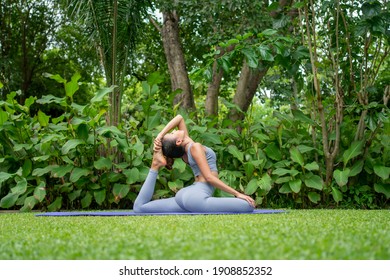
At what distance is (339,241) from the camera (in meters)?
2.44

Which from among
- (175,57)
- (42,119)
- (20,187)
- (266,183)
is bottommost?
(266,183)

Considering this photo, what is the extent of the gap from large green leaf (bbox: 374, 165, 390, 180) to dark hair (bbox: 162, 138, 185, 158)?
2482 millimetres

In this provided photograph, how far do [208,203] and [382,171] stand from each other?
245 cm

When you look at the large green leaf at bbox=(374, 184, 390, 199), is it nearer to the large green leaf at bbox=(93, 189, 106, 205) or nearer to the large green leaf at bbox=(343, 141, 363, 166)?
the large green leaf at bbox=(343, 141, 363, 166)

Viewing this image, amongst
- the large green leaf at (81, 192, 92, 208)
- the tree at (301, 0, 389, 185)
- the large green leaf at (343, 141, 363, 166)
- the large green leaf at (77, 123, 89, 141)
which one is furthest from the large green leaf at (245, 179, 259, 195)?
the large green leaf at (77, 123, 89, 141)

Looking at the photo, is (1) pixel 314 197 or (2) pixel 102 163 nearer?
(1) pixel 314 197

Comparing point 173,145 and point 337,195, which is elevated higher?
point 173,145

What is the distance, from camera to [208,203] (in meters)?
4.90

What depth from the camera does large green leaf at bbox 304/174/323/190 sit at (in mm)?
6227

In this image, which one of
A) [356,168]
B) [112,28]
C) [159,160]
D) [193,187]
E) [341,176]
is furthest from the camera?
[112,28]

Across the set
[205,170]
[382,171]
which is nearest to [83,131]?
[205,170]

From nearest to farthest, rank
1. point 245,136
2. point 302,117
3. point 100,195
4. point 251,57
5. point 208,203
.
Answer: point 208,203 → point 251,57 → point 100,195 → point 302,117 → point 245,136

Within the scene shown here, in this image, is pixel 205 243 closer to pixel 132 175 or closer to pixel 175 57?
pixel 132 175
